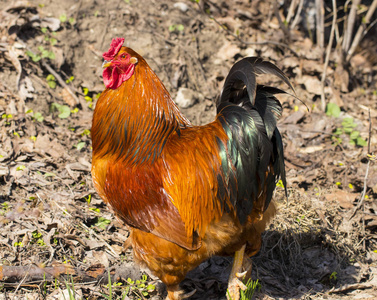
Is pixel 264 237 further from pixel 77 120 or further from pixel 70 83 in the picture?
pixel 70 83

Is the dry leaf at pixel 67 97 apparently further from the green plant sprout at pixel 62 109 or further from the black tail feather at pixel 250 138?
the black tail feather at pixel 250 138

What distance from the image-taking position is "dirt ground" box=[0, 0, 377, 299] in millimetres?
3889

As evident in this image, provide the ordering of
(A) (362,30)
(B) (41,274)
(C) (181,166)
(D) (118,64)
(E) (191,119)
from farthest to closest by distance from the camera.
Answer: (A) (362,30), (E) (191,119), (B) (41,274), (D) (118,64), (C) (181,166)

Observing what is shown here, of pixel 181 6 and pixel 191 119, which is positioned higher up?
pixel 181 6

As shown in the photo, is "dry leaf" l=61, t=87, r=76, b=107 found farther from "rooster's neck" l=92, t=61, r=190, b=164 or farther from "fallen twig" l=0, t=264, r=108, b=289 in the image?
"fallen twig" l=0, t=264, r=108, b=289

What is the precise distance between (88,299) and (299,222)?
2352mm

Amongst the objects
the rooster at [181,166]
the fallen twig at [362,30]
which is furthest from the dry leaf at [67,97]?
the fallen twig at [362,30]

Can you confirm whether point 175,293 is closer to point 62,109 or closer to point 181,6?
point 62,109

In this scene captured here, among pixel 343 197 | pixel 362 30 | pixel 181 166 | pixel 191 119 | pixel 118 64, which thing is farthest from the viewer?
pixel 362 30

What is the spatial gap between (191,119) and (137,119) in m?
2.59

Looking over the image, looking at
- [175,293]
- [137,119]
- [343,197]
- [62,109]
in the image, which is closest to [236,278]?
[175,293]

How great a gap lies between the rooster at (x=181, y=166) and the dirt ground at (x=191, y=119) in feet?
1.93

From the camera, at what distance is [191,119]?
5.89 meters

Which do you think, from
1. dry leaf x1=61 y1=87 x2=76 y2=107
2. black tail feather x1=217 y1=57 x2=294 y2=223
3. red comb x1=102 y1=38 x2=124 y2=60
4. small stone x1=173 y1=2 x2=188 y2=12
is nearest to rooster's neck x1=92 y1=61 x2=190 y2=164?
red comb x1=102 y1=38 x2=124 y2=60
